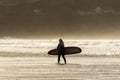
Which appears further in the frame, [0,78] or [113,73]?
[113,73]

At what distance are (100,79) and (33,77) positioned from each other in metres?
3.15

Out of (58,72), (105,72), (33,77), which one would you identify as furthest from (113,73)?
(33,77)

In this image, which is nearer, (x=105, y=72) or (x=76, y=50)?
(x=105, y=72)

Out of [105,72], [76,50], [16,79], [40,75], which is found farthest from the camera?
[76,50]

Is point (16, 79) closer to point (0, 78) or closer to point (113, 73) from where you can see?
point (0, 78)

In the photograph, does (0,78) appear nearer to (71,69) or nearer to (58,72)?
(58,72)

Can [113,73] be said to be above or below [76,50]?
below

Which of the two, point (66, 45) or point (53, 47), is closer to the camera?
point (53, 47)

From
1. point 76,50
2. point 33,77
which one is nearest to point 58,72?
point 33,77

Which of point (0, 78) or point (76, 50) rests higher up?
point (76, 50)

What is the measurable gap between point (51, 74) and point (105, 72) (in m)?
3.02

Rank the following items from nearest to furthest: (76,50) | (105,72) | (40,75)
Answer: (40,75) → (105,72) → (76,50)

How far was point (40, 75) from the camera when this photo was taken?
2433 cm

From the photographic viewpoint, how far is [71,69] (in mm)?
27469
